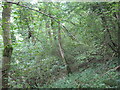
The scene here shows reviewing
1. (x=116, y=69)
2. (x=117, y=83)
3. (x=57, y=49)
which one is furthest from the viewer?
(x=57, y=49)

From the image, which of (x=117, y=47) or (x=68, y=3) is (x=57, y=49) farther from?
(x=117, y=47)

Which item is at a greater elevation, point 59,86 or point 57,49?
point 57,49

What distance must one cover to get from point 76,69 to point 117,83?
2.89 metres

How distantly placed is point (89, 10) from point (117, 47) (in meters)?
1.66

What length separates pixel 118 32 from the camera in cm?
411

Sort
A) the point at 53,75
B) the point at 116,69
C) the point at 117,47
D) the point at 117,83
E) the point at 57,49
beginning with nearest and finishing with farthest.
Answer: the point at 117,83 < the point at 116,69 < the point at 117,47 < the point at 53,75 < the point at 57,49

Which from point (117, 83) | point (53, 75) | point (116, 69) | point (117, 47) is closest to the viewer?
point (117, 83)

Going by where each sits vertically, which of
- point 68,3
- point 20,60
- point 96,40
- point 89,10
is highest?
point 68,3

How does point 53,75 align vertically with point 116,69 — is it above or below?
below

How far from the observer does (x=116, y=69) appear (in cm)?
409

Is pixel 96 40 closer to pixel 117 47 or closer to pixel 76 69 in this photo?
pixel 117 47

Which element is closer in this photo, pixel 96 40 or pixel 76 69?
pixel 96 40

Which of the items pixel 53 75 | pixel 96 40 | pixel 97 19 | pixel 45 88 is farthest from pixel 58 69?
pixel 97 19

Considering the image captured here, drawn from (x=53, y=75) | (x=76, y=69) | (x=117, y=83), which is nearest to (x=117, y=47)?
(x=117, y=83)
